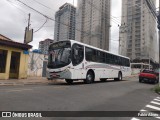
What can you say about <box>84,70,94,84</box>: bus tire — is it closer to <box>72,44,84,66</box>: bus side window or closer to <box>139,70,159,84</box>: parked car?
<box>72,44,84,66</box>: bus side window

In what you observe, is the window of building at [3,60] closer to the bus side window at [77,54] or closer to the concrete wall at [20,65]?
the concrete wall at [20,65]

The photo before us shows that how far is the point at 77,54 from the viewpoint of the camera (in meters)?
17.6

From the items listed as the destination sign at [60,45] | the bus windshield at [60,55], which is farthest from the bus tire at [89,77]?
the destination sign at [60,45]

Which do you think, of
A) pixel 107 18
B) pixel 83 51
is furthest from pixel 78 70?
pixel 107 18

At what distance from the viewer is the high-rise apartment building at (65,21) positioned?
24172 mm

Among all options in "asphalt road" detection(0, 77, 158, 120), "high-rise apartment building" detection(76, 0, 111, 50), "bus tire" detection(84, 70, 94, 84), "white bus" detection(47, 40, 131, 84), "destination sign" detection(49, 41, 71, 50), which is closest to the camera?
"asphalt road" detection(0, 77, 158, 120)

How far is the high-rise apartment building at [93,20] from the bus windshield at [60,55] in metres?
8.18

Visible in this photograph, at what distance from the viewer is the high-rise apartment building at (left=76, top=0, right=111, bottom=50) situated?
958 inches

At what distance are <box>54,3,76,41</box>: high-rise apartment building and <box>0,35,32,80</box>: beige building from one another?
5.05m

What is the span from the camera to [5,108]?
6914 millimetres

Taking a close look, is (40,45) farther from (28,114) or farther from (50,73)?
(28,114)

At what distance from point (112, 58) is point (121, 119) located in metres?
19.0

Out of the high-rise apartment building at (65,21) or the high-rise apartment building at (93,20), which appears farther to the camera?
the high-rise apartment building at (93,20)

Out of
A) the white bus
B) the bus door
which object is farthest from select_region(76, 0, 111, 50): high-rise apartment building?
the bus door
